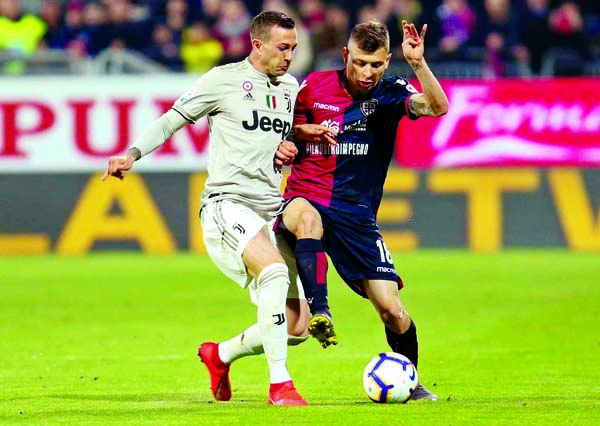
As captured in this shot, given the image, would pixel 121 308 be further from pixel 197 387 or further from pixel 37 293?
pixel 197 387

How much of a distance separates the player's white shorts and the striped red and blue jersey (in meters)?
0.37

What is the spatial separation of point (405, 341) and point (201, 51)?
12.7 m

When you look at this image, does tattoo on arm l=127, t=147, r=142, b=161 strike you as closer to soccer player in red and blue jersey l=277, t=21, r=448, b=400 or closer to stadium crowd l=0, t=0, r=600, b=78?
soccer player in red and blue jersey l=277, t=21, r=448, b=400

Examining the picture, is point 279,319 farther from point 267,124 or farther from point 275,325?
point 267,124

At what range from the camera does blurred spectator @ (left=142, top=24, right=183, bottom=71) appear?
824 inches

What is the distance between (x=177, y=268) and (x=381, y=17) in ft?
15.8

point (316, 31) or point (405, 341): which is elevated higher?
point (316, 31)

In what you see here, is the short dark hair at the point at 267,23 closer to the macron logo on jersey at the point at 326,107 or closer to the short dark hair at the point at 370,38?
the short dark hair at the point at 370,38

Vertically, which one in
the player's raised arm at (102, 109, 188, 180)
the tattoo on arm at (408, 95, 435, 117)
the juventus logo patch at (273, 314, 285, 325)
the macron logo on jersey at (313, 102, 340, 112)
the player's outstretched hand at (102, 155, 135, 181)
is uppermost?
the tattoo on arm at (408, 95, 435, 117)

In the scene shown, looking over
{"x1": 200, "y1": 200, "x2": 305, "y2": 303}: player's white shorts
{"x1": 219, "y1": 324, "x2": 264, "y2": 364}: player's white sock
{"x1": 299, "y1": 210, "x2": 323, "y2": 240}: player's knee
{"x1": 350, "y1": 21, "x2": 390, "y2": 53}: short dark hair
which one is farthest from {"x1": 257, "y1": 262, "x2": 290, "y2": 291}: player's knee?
{"x1": 350, "y1": 21, "x2": 390, "y2": 53}: short dark hair

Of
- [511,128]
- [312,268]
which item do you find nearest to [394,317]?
[312,268]

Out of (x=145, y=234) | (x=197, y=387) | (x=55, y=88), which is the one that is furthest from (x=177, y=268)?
(x=197, y=387)

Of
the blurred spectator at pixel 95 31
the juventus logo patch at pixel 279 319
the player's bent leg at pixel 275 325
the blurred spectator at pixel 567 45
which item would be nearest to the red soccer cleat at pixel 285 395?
the player's bent leg at pixel 275 325

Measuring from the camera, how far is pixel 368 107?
27.6 feet
